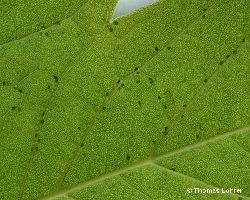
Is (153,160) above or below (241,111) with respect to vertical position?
below

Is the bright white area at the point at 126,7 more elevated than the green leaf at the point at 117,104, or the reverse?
the bright white area at the point at 126,7

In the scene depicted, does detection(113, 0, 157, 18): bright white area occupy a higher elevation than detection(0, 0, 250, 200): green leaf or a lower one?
higher

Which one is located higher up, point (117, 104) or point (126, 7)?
point (126, 7)

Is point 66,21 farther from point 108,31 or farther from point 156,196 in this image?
point 156,196

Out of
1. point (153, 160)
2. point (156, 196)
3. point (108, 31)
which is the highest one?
point (108, 31)

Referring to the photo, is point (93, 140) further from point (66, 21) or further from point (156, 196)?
point (66, 21)

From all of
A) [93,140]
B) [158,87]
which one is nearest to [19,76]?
[93,140]
